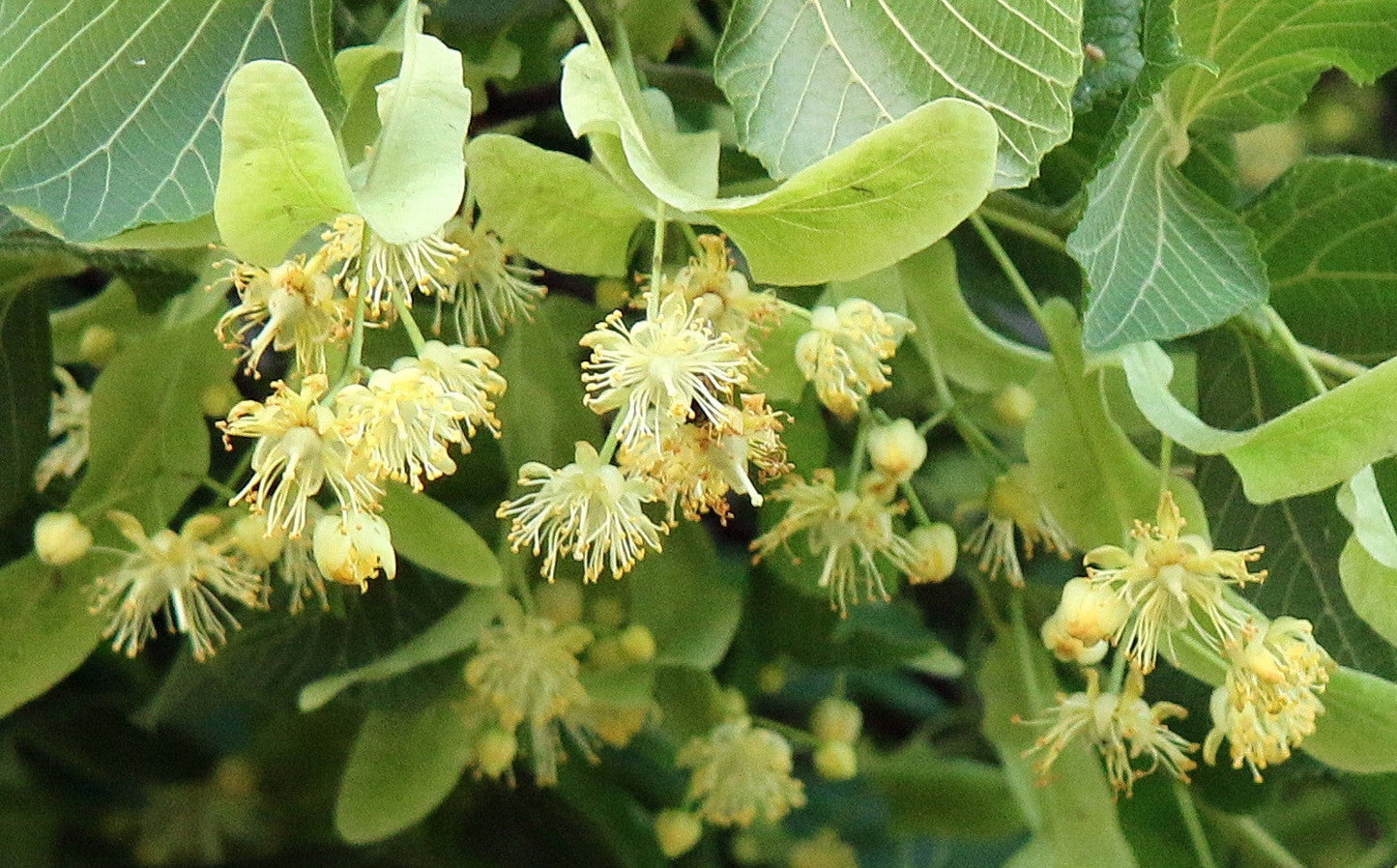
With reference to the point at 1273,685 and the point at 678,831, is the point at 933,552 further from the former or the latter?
the point at 678,831

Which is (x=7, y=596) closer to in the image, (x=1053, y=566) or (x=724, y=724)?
(x=724, y=724)

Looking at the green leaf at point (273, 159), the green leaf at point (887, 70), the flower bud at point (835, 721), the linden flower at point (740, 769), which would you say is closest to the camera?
the green leaf at point (273, 159)

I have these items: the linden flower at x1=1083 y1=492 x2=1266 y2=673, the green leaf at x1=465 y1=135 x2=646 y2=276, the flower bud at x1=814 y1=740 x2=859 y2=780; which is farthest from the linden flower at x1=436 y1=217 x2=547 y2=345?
the flower bud at x1=814 y1=740 x2=859 y2=780

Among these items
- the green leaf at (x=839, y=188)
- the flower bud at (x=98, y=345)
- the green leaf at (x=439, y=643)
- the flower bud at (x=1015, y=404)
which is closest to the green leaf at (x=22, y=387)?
the flower bud at (x=98, y=345)

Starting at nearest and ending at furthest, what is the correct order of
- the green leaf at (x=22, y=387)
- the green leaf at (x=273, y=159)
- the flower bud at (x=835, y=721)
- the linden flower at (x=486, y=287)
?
the green leaf at (x=273, y=159), the linden flower at (x=486, y=287), the green leaf at (x=22, y=387), the flower bud at (x=835, y=721)

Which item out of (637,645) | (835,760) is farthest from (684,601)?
(835,760)

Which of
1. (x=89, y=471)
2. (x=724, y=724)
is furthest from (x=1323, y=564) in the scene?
(x=89, y=471)

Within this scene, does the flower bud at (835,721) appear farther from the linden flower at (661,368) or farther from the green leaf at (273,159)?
the green leaf at (273,159)
